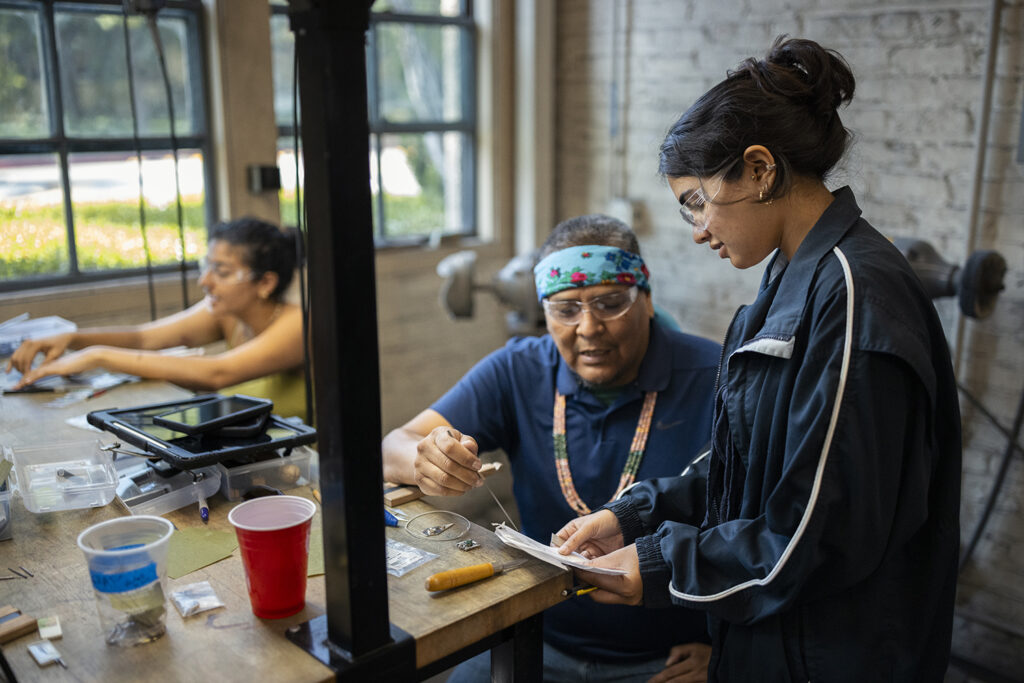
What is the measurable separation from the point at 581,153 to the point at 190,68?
1.80 m

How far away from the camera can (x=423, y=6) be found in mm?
4105

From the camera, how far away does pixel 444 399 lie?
2.00 m

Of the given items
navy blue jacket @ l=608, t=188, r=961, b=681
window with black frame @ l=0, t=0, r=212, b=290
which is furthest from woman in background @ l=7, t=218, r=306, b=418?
navy blue jacket @ l=608, t=188, r=961, b=681

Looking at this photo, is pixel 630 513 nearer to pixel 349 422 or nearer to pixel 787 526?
pixel 787 526

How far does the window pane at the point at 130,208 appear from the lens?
10.8 feet

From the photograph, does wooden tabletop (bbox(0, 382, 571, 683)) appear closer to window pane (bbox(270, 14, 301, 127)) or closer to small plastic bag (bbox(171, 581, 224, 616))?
small plastic bag (bbox(171, 581, 224, 616))

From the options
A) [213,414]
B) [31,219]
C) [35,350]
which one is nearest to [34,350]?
[35,350]

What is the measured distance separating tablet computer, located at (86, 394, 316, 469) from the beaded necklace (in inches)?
20.8

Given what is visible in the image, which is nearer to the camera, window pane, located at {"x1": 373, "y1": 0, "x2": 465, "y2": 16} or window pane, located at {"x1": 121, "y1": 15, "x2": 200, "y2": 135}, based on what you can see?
window pane, located at {"x1": 121, "y1": 15, "x2": 200, "y2": 135}

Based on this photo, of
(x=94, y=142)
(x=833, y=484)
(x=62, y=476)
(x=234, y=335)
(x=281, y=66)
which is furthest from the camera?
(x=281, y=66)

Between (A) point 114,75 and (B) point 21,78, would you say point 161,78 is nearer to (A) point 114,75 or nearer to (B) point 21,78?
(A) point 114,75

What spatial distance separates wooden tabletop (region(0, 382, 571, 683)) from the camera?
3.69 ft

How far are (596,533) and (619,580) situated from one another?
0.16m

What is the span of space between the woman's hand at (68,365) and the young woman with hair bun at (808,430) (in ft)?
5.39
